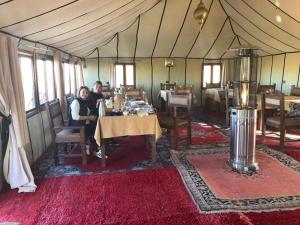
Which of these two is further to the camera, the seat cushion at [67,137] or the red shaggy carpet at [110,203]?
the seat cushion at [67,137]

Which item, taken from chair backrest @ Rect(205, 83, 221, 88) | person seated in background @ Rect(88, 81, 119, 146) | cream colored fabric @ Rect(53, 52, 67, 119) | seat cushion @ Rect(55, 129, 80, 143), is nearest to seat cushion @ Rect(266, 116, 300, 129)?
person seated in background @ Rect(88, 81, 119, 146)

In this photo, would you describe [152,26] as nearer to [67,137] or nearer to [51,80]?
[51,80]

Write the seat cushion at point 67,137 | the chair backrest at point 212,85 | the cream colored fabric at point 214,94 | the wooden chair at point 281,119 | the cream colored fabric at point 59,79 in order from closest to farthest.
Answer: the seat cushion at point 67,137 < the wooden chair at point 281,119 < the cream colored fabric at point 59,79 < the cream colored fabric at point 214,94 < the chair backrest at point 212,85

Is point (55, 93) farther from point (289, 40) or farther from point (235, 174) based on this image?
point (289, 40)

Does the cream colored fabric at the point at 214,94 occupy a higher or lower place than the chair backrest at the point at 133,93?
lower

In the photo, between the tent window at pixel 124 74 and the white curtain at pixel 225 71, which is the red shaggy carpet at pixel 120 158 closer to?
the tent window at pixel 124 74

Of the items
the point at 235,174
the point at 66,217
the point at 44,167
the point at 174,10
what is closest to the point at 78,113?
the point at 44,167

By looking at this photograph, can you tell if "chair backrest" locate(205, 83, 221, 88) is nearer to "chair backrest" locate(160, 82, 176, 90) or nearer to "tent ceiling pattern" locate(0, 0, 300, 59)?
"tent ceiling pattern" locate(0, 0, 300, 59)

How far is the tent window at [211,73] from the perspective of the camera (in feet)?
32.6

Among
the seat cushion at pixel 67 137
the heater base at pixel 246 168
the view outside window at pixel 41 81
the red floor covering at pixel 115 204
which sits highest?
the view outside window at pixel 41 81

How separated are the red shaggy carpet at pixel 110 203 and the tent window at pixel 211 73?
7.13 m

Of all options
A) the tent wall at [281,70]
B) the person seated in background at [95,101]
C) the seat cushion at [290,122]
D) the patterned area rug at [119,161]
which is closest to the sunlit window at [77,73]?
the person seated in background at [95,101]

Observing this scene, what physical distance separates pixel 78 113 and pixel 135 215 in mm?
1955

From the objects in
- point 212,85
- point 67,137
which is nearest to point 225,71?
point 212,85
